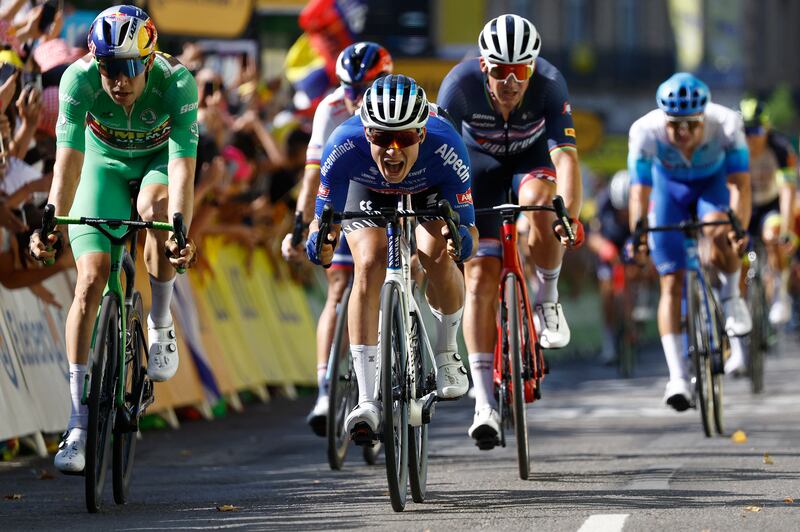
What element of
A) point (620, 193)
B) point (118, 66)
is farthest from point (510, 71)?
point (620, 193)

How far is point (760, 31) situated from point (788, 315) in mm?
65803

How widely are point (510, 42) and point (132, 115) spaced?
2.27 meters

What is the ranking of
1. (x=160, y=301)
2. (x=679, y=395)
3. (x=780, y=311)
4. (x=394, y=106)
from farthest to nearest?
(x=780, y=311) → (x=679, y=395) → (x=160, y=301) → (x=394, y=106)

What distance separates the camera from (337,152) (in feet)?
29.7

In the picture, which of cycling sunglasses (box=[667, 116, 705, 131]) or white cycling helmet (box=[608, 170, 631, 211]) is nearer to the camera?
cycling sunglasses (box=[667, 116, 705, 131])

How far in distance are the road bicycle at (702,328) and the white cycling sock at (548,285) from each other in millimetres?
1404

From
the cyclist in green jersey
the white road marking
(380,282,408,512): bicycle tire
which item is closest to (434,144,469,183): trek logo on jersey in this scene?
(380,282,408,512): bicycle tire

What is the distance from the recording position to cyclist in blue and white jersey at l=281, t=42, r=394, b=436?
11.2 meters

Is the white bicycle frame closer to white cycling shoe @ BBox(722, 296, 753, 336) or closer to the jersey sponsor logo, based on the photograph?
the jersey sponsor logo

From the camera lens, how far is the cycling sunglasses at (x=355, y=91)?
1138 cm

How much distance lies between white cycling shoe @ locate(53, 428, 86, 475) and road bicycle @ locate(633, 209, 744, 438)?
4.70 m

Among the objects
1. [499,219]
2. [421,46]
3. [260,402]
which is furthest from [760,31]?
[499,219]

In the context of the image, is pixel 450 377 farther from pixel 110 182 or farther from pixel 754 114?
pixel 754 114

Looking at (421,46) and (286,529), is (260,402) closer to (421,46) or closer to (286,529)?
(421,46)
